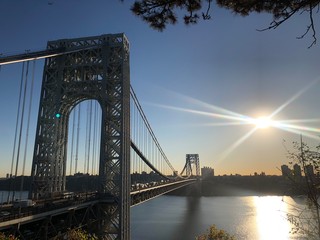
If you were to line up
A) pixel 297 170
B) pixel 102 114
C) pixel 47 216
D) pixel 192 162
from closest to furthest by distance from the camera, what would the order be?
pixel 297 170 < pixel 47 216 < pixel 102 114 < pixel 192 162

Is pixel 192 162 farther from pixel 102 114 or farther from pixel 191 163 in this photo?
pixel 102 114

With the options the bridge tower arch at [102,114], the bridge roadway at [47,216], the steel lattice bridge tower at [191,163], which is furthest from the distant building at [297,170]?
the steel lattice bridge tower at [191,163]

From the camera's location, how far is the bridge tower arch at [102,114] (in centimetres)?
3000

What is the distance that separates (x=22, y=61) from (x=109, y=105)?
1086cm

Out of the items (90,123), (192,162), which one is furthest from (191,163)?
(90,123)

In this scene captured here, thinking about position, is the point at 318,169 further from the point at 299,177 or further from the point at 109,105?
the point at 109,105

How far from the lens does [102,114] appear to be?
31.6 meters

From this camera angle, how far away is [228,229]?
5703 centimetres

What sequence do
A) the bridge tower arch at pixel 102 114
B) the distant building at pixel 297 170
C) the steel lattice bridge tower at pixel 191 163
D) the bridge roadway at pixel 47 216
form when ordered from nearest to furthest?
1. the distant building at pixel 297 170
2. the bridge roadway at pixel 47 216
3. the bridge tower arch at pixel 102 114
4. the steel lattice bridge tower at pixel 191 163

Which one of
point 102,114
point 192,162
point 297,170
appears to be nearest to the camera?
point 297,170

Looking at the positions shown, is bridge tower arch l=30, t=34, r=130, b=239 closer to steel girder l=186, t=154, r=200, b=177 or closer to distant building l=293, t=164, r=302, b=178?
distant building l=293, t=164, r=302, b=178

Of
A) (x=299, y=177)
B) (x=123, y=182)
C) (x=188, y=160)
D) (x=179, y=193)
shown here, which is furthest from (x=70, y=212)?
(x=188, y=160)

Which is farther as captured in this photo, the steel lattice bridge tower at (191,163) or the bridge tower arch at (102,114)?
the steel lattice bridge tower at (191,163)

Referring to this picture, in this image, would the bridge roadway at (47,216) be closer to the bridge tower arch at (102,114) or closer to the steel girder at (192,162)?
the bridge tower arch at (102,114)
